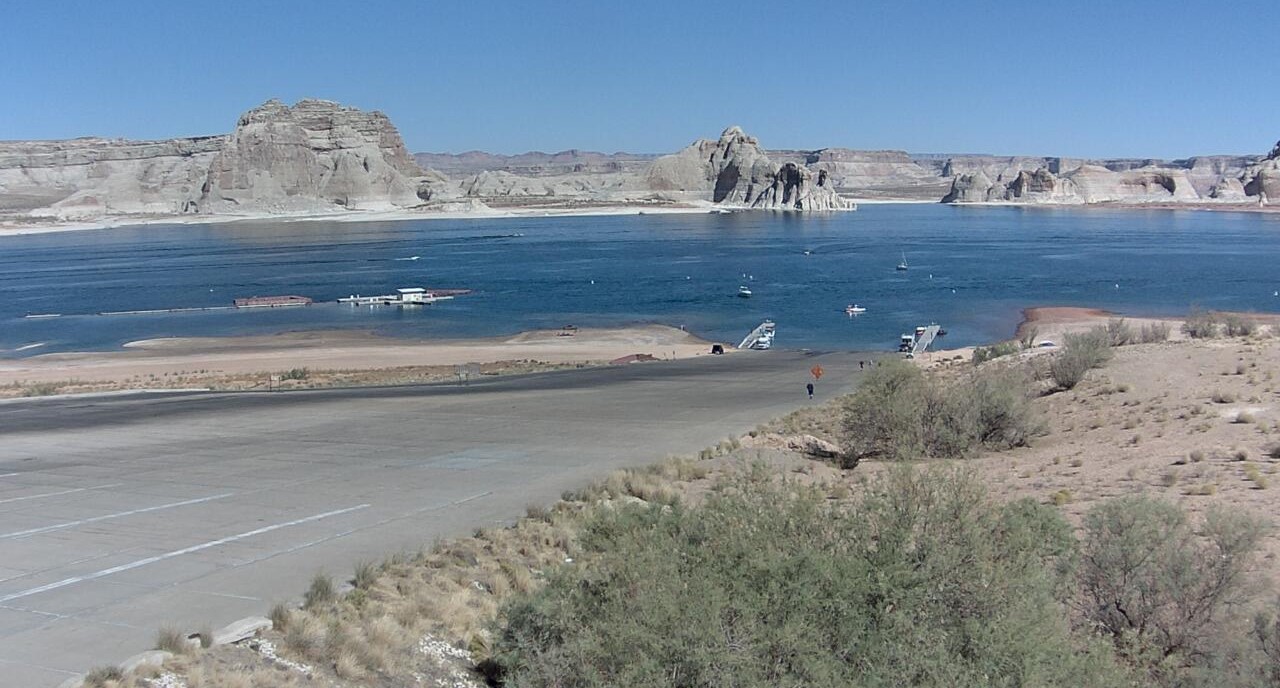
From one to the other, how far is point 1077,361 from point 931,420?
574 cm

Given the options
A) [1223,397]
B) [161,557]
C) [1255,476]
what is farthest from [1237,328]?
[161,557]

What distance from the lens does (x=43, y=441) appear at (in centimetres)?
2148

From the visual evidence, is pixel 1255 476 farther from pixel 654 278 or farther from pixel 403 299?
pixel 654 278

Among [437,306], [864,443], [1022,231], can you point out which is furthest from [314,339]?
[1022,231]

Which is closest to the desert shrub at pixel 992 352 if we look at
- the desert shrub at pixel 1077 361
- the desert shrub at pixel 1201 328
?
the desert shrub at pixel 1201 328

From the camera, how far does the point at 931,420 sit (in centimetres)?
1847

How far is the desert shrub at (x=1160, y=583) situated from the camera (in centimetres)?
805

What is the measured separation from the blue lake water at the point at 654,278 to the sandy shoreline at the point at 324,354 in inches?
125

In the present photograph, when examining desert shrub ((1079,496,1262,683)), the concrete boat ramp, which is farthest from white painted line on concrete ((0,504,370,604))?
desert shrub ((1079,496,1262,683))

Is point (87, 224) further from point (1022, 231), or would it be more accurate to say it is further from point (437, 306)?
point (1022, 231)

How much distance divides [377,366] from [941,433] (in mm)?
29933

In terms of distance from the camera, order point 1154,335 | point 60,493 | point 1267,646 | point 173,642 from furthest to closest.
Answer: point 1154,335
point 60,493
point 173,642
point 1267,646

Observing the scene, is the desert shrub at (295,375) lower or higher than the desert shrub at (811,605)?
lower

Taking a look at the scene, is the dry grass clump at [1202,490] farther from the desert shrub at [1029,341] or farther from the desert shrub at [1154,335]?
the desert shrub at [1029,341]
